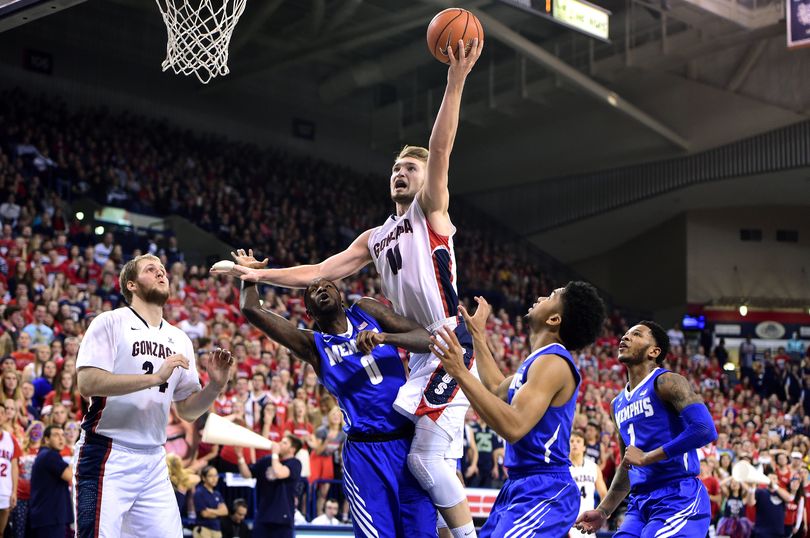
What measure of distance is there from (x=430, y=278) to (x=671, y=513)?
2.27 meters

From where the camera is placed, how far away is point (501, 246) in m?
32.1

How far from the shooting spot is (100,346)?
19.0 feet

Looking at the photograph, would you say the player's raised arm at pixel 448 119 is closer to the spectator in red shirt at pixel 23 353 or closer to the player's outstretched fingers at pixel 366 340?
the player's outstretched fingers at pixel 366 340

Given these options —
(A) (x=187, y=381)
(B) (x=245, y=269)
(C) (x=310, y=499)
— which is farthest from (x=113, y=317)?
(C) (x=310, y=499)

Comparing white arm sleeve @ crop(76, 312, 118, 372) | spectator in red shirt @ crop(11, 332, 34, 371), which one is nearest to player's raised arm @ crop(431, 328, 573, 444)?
white arm sleeve @ crop(76, 312, 118, 372)

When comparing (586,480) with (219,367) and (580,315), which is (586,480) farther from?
(580,315)

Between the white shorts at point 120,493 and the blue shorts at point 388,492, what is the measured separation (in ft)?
4.22

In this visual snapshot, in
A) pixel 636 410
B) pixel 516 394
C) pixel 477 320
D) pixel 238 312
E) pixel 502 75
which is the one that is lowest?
pixel 636 410

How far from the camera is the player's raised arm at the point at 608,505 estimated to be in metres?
5.75

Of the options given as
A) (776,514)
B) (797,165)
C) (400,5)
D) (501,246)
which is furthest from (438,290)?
(501,246)

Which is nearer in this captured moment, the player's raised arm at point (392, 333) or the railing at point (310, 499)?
the player's raised arm at point (392, 333)

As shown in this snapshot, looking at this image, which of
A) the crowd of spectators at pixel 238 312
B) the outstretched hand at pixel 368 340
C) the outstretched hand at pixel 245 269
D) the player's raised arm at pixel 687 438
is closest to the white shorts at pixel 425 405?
A: the outstretched hand at pixel 368 340

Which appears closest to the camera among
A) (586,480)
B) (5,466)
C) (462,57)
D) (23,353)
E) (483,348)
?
(483,348)

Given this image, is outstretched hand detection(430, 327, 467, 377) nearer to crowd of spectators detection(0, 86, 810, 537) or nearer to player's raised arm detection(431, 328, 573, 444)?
player's raised arm detection(431, 328, 573, 444)
